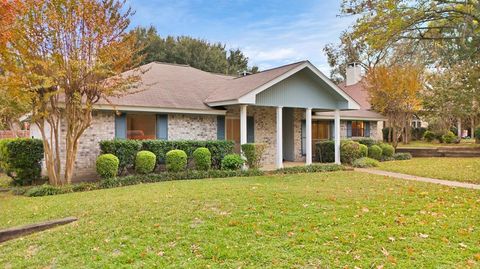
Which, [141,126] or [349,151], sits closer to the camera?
[141,126]

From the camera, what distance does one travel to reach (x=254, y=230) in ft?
18.0

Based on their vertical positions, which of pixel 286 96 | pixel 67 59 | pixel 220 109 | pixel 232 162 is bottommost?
pixel 232 162

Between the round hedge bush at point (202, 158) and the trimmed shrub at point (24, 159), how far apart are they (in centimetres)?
526

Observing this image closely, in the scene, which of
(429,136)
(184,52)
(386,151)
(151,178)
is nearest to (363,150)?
(386,151)

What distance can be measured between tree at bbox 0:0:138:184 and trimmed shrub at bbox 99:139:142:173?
951 millimetres

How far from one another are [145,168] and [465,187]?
379 inches

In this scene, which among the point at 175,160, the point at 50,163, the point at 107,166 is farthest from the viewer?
the point at 175,160

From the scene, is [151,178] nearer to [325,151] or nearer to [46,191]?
[46,191]

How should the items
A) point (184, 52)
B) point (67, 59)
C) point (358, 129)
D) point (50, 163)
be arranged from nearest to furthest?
1. point (67, 59)
2. point (50, 163)
3. point (358, 129)
4. point (184, 52)

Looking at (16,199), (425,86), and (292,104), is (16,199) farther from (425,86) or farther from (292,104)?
(425,86)

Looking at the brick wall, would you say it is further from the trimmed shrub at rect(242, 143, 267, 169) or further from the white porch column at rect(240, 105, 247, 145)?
the trimmed shrub at rect(242, 143, 267, 169)

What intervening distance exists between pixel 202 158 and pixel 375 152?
378 inches

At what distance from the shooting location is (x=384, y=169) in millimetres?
14125

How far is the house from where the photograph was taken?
12508 millimetres
